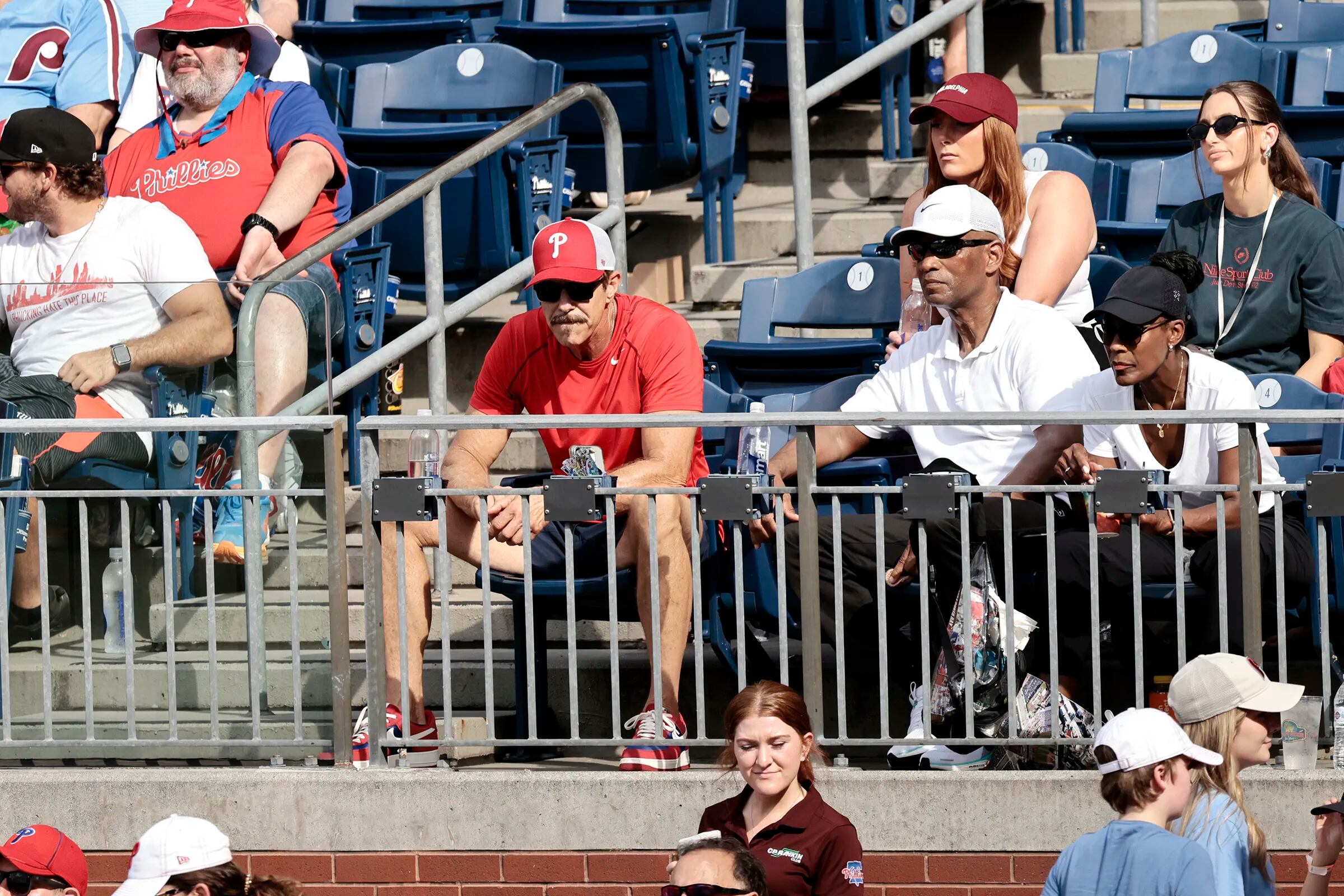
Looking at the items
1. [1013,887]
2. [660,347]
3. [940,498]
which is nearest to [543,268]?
[660,347]

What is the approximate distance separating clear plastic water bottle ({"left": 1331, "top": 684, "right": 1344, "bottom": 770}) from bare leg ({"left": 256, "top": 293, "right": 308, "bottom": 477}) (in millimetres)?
2807

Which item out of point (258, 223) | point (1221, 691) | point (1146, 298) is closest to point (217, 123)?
point (258, 223)

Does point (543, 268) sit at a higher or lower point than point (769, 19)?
lower

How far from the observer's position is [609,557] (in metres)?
4.97

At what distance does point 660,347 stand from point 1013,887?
1.82 meters

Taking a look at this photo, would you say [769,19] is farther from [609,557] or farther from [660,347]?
[609,557]

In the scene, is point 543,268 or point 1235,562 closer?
point 1235,562

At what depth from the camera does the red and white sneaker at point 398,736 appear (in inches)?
201

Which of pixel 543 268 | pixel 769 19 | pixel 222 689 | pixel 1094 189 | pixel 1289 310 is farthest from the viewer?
pixel 769 19

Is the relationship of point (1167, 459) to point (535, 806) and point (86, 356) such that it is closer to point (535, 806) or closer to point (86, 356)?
point (535, 806)

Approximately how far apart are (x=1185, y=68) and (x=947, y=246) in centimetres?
319

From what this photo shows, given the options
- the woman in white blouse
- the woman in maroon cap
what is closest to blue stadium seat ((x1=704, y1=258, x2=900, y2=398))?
the woman in maroon cap

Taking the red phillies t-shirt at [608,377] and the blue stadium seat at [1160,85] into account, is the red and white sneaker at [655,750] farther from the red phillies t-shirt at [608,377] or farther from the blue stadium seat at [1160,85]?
the blue stadium seat at [1160,85]

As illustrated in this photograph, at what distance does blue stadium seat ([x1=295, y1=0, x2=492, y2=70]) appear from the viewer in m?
8.74
